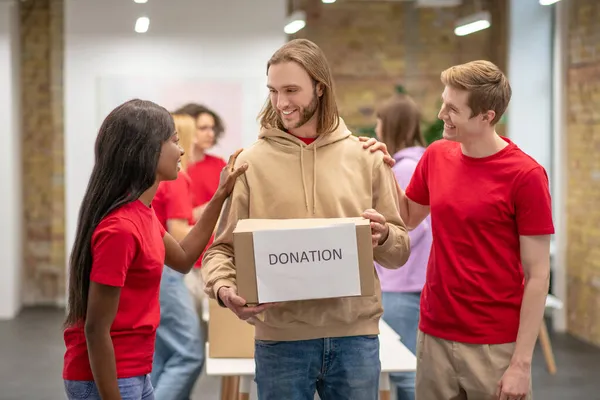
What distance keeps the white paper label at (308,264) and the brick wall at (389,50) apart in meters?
5.47

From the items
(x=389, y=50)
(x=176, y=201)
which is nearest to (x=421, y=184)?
(x=176, y=201)

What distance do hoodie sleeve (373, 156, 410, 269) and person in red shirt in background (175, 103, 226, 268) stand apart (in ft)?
8.74

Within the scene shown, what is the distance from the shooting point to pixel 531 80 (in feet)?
22.9

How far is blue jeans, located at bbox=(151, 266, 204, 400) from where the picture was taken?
12.7 feet

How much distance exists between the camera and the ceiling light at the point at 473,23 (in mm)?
7254

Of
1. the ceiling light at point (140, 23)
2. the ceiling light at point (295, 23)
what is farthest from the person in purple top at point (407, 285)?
the ceiling light at point (140, 23)

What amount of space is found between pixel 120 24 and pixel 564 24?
3.58 metres

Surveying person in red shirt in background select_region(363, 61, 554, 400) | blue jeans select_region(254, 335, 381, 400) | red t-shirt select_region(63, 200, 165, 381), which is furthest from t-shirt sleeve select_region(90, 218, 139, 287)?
person in red shirt in background select_region(363, 61, 554, 400)

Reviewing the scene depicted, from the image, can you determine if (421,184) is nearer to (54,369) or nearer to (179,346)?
(179,346)

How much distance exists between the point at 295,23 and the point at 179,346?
390 centimetres

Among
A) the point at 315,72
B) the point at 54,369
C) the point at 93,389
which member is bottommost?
the point at 54,369

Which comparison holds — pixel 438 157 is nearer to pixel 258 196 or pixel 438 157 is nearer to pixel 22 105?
pixel 258 196

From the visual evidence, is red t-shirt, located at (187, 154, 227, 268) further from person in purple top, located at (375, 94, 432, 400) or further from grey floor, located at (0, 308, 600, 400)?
Result: person in purple top, located at (375, 94, 432, 400)

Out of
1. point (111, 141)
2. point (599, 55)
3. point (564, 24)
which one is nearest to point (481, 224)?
point (111, 141)
